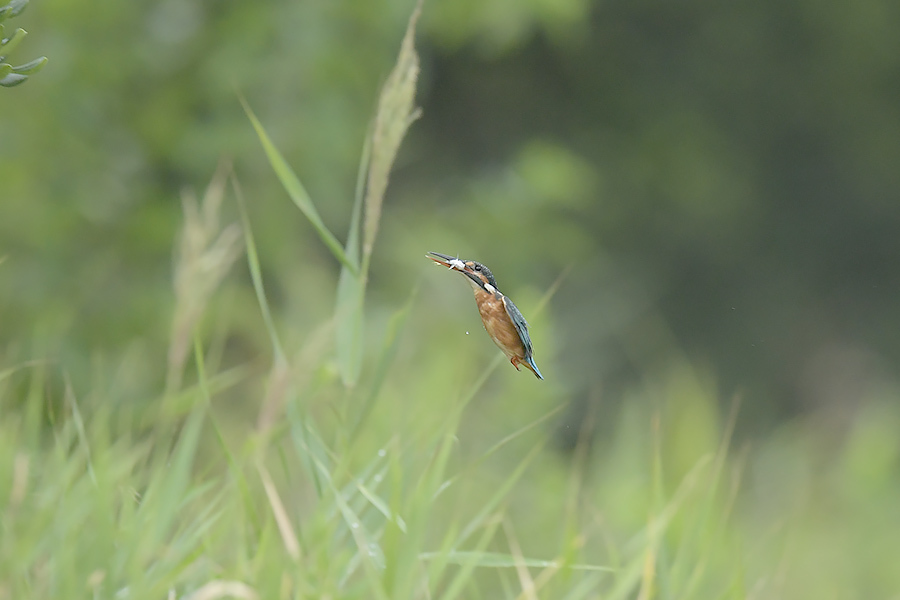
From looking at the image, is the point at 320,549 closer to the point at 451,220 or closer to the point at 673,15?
the point at 451,220

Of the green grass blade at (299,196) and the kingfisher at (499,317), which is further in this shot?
the green grass blade at (299,196)

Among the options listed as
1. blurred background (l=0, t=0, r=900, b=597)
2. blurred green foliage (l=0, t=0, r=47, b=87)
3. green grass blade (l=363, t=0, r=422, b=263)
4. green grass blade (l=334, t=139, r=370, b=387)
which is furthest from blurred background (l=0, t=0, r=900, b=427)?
blurred green foliage (l=0, t=0, r=47, b=87)

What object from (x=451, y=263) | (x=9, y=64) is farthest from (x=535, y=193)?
(x=451, y=263)

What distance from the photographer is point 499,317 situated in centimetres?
96

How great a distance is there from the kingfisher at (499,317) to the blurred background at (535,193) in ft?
1.53

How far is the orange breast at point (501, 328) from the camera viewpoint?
37.4 inches

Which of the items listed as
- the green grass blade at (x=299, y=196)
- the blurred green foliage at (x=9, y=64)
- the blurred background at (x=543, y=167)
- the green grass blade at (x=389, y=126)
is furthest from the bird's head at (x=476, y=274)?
the blurred background at (x=543, y=167)

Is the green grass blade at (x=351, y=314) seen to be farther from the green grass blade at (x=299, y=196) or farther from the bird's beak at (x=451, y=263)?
the bird's beak at (x=451, y=263)

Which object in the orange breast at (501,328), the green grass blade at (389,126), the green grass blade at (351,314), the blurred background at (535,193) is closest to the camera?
the orange breast at (501,328)

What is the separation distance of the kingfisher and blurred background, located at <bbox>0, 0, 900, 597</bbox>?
468mm

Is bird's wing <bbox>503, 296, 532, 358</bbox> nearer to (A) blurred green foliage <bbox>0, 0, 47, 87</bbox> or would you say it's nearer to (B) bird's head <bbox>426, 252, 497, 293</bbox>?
(B) bird's head <bbox>426, 252, 497, 293</bbox>

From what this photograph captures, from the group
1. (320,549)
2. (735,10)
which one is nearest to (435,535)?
(320,549)

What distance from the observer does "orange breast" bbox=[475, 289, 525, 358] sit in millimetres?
951

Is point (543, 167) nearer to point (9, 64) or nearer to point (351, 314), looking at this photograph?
point (351, 314)
